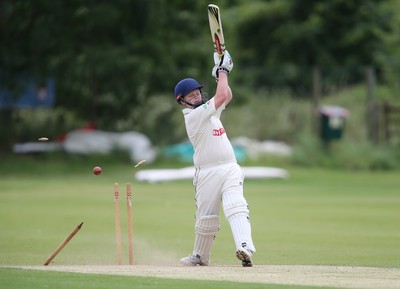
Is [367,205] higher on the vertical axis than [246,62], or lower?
lower

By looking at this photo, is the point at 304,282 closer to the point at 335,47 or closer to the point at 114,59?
the point at 114,59

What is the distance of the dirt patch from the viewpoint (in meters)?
9.08

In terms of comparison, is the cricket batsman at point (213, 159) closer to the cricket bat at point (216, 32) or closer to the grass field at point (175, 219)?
the cricket bat at point (216, 32)

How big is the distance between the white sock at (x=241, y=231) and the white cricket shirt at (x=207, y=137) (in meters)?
0.66

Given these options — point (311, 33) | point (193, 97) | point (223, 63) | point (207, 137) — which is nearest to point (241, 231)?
point (207, 137)

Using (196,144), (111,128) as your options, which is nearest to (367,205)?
(196,144)

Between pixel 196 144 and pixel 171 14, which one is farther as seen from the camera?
pixel 171 14

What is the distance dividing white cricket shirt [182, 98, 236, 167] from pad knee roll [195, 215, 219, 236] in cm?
56

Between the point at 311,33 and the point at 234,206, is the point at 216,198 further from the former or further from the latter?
the point at 311,33

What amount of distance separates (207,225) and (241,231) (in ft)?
1.99

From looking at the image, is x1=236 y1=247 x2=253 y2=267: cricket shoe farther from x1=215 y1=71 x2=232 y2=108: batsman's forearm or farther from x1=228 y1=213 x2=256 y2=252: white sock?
x1=215 y1=71 x2=232 y2=108: batsman's forearm

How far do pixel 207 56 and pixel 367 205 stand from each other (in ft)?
41.9

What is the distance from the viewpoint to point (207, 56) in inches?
1266

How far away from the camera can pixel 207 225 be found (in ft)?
35.9
